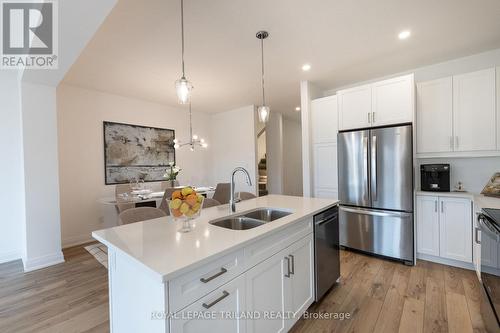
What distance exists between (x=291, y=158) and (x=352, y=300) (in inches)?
216

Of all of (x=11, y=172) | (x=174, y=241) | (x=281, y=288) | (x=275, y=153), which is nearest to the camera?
(x=174, y=241)

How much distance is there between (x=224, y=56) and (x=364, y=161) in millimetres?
2371

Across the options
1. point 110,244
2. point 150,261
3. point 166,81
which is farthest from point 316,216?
point 166,81

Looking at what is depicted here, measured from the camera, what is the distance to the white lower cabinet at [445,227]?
2.60 m

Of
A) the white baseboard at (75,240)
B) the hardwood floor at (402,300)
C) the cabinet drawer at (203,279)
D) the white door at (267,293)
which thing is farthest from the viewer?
the white baseboard at (75,240)

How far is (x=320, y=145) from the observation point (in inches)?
144

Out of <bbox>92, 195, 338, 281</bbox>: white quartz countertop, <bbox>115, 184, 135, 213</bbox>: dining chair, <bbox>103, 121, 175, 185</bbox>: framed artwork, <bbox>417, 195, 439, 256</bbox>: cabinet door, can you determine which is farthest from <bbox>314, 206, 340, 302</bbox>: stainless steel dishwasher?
<bbox>103, 121, 175, 185</bbox>: framed artwork

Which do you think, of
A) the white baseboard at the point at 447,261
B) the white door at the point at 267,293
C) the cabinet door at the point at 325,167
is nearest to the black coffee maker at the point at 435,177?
the white baseboard at the point at 447,261

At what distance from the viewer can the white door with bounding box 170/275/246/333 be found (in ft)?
3.21

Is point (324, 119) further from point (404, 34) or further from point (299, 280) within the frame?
point (299, 280)

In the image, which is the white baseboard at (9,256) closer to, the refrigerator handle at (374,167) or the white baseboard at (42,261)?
the white baseboard at (42,261)

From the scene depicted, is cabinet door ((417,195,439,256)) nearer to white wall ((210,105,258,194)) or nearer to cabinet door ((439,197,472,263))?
cabinet door ((439,197,472,263))

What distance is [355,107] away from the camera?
10.6 ft

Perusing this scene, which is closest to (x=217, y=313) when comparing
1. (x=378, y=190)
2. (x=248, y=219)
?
(x=248, y=219)
